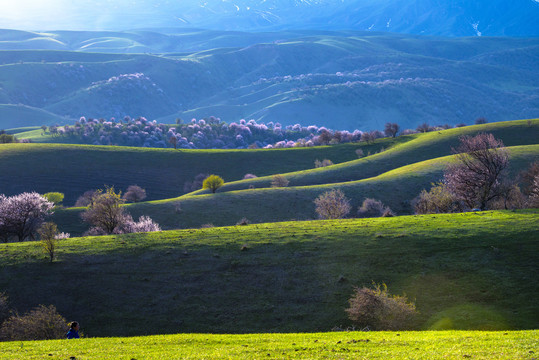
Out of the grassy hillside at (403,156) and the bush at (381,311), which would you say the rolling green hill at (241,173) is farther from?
the bush at (381,311)

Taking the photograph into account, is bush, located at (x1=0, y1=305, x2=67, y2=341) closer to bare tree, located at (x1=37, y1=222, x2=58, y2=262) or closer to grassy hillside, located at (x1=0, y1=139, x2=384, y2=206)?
bare tree, located at (x1=37, y1=222, x2=58, y2=262)

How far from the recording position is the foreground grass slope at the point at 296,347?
2055 centimetres

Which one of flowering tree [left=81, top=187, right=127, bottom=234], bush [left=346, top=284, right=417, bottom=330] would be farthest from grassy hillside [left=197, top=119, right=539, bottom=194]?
bush [left=346, top=284, right=417, bottom=330]

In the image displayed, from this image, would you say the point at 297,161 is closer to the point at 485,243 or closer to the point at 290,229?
the point at 290,229

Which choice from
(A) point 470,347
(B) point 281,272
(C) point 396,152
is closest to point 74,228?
(B) point 281,272

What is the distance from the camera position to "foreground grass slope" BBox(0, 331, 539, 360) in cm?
2055

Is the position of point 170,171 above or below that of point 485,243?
above

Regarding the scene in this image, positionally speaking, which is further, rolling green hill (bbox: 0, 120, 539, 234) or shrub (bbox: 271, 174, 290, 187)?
shrub (bbox: 271, 174, 290, 187)

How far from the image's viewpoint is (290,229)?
53.7 m

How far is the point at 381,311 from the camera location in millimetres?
33156

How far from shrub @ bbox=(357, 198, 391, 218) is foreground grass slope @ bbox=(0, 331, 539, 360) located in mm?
52056

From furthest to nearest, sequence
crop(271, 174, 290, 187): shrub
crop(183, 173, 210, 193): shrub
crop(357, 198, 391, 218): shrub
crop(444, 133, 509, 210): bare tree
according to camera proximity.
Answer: crop(183, 173, 210, 193): shrub
crop(271, 174, 290, 187): shrub
crop(357, 198, 391, 218): shrub
crop(444, 133, 509, 210): bare tree

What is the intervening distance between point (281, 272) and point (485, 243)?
19.7 m

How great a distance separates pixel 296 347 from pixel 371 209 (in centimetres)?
5892
